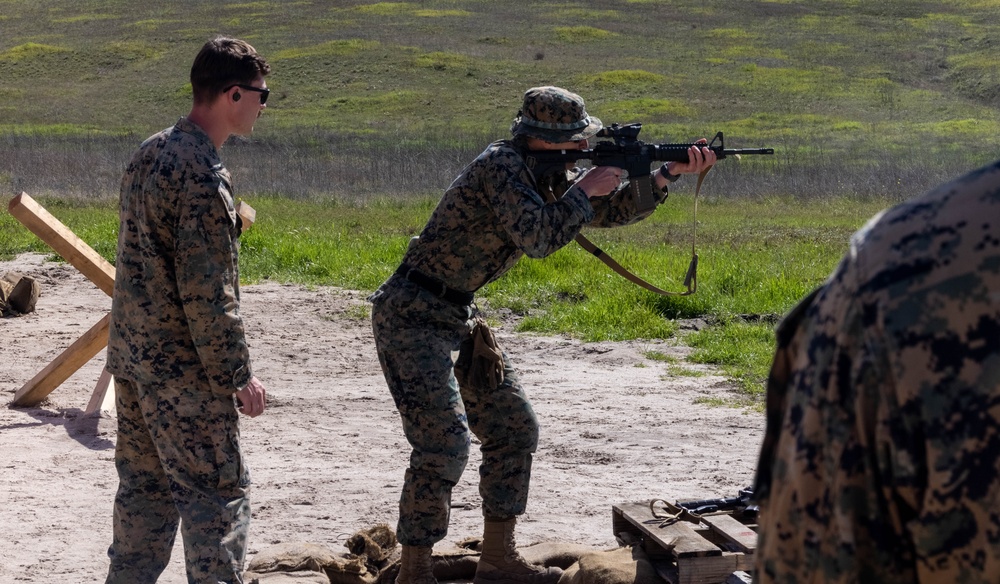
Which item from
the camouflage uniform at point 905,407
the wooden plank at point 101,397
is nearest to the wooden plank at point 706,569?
the camouflage uniform at point 905,407

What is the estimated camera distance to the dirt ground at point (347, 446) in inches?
230

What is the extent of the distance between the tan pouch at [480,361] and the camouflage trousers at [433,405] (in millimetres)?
43

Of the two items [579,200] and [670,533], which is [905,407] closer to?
[670,533]

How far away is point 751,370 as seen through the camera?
9086 millimetres

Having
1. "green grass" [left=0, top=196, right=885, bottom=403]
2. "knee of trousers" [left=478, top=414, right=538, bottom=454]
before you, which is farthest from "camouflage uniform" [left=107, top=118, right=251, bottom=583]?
"green grass" [left=0, top=196, right=885, bottom=403]

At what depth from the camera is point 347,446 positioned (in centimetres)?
733

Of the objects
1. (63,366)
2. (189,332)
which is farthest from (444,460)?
(63,366)

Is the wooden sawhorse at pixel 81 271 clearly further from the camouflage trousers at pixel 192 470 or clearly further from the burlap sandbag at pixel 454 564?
the camouflage trousers at pixel 192 470

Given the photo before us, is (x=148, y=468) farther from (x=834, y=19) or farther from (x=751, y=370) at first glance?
(x=834, y=19)

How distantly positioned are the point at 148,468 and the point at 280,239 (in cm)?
1047

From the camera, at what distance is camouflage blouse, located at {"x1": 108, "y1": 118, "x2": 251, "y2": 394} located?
3838 mm

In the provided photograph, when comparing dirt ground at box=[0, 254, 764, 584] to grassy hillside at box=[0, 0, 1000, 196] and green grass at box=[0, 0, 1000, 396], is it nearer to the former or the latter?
green grass at box=[0, 0, 1000, 396]

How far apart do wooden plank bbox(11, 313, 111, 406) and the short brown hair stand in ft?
13.7

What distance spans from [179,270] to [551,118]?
171 centimetres
